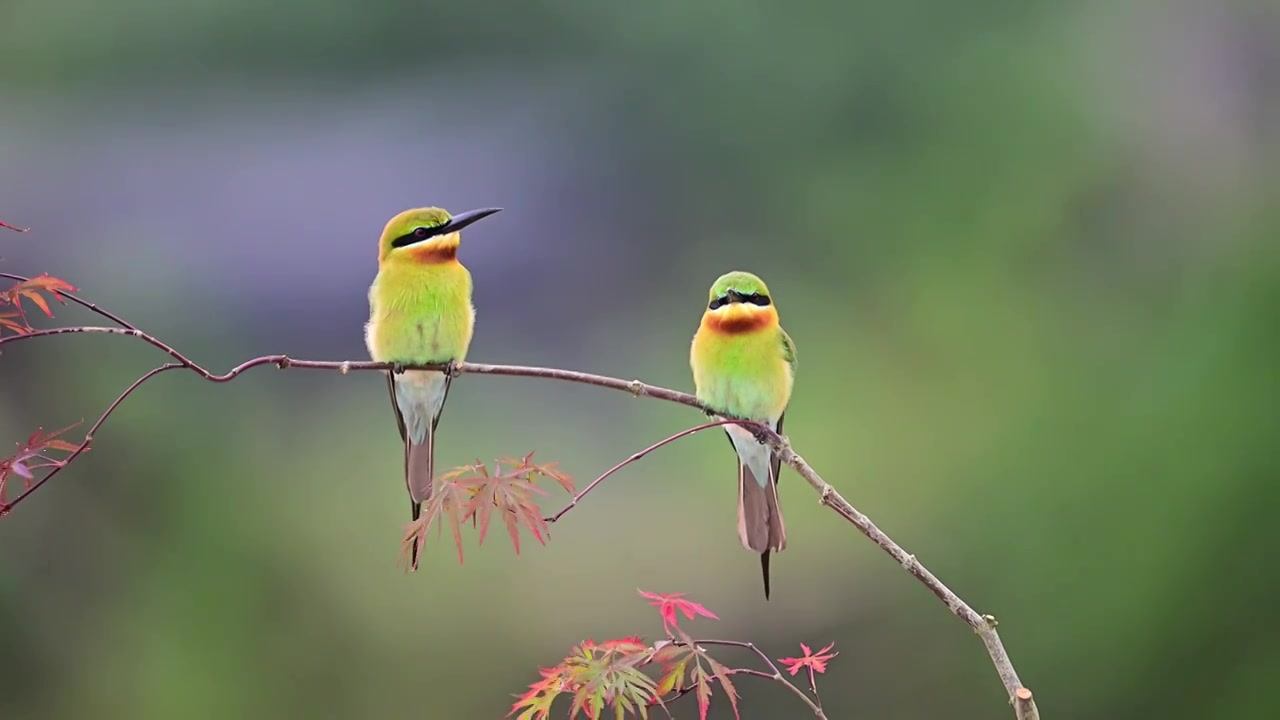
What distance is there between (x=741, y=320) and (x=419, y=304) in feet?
A: 1.55

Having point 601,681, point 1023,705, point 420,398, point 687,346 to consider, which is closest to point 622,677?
point 601,681

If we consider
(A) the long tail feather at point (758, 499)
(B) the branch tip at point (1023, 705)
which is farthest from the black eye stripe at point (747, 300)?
(B) the branch tip at point (1023, 705)

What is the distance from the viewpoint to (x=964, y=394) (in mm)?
3328

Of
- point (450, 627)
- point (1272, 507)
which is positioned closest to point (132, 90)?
point (450, 627)

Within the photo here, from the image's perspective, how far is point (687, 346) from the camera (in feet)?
11.2

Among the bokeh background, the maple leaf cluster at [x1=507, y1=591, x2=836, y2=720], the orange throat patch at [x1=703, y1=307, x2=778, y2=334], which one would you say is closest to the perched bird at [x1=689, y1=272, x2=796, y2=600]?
the orange throat patch at [x1=703, y1=307, x2=778, y2=334]

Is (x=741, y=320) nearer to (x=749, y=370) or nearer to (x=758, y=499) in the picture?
(x=749, y=370)

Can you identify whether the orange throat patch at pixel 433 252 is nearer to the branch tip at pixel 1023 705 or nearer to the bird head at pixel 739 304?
the bird head at pixel 739 304

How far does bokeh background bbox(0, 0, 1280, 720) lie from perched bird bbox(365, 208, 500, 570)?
1503 millimetres

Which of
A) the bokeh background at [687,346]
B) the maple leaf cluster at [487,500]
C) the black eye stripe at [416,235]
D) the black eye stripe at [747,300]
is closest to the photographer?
the maple leaf cluster at [487,500]

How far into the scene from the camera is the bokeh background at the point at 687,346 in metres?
3.06

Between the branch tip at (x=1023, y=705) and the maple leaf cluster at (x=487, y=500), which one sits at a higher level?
the maple leaf cluster at (x=487, y=500)

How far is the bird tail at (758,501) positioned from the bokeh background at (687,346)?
3.90 ft

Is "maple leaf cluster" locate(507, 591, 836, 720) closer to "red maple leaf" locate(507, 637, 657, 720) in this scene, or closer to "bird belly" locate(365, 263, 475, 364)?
"red maple leaf" locate(507, 637, 657, 720)
